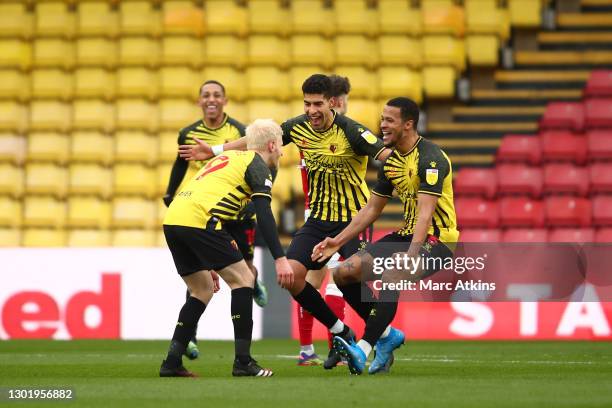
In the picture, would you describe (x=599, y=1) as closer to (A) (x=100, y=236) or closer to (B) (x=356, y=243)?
(A) (x=100, y=236)

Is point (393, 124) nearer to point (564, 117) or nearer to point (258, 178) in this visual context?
point (258, 178)

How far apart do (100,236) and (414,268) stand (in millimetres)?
8060

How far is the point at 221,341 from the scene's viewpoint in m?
13.4

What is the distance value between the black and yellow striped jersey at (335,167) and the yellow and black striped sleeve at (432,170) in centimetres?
79

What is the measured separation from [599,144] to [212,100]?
7.14m

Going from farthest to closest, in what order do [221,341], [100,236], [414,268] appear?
[100,236]
[221,341]
[414,268]

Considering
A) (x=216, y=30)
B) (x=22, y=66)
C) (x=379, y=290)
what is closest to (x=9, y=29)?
(x=22, y=66)

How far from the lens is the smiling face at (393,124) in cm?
823

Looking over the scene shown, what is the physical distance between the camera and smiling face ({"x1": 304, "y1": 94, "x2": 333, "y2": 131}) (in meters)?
8.77

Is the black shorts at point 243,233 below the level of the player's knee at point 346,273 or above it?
above

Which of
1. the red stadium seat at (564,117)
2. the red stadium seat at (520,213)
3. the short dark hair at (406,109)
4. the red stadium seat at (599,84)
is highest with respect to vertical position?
the red stadium seat at (599,84)

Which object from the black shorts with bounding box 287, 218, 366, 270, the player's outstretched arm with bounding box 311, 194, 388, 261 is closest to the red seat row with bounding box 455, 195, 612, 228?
the black shorts with bounding box 287, 218, 366, 270

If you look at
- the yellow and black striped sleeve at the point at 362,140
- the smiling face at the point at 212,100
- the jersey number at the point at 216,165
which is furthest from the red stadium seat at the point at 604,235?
the jersey number at the point at 216,165

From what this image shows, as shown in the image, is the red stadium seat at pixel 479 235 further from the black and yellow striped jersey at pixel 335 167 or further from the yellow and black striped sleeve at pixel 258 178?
the yellow and black striped sleeve at pixel 258 178
